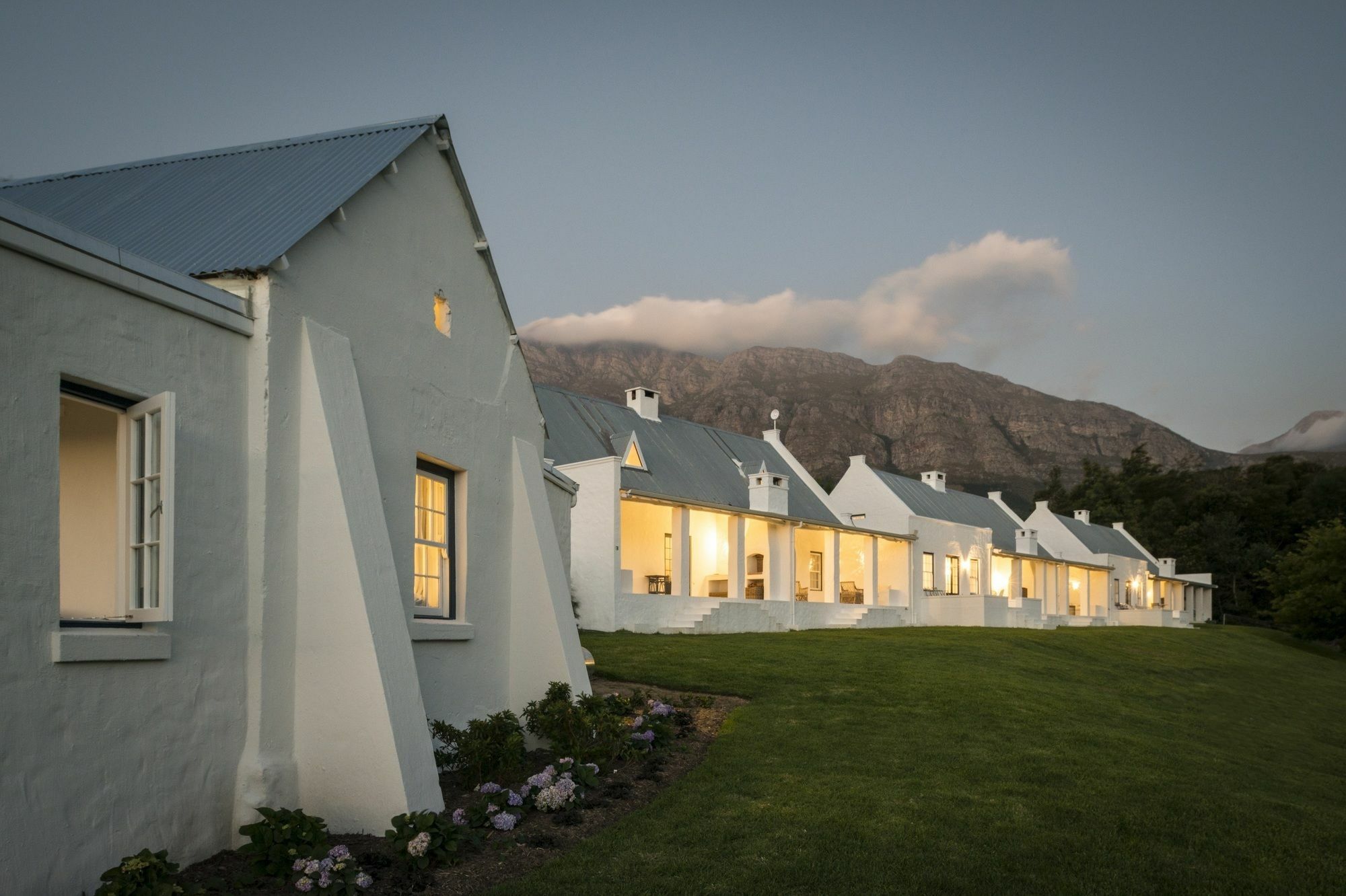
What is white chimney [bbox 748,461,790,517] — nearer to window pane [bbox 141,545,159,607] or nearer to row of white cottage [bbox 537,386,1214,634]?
row of white cottage [bbox 537,386,1214,634]

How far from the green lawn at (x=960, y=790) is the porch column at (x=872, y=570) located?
1381cm

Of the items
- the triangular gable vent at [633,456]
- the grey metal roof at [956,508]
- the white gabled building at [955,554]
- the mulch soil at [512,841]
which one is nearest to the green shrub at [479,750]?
the mulch soil at [512,841]

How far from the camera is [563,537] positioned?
14.6m

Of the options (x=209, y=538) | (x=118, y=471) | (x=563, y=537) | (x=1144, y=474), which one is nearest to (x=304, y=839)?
(x=209, y=538)

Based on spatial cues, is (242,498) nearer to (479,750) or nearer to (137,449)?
(137,449)

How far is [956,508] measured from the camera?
45.4 m

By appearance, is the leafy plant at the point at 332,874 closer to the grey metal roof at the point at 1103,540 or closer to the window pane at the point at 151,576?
the window pane at the point at 151,576

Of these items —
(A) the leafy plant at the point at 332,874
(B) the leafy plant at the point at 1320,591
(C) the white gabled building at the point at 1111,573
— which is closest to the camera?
(A) the leafy plant at the point at 332,874

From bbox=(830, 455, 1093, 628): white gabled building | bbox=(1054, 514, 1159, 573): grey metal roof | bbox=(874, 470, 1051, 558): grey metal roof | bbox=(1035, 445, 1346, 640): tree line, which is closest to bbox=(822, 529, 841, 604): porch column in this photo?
bbox=(830, 455, 1093, 628): white gabled building

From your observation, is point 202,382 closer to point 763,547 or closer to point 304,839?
point 304,839

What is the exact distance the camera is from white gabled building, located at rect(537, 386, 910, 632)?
77.4 feet

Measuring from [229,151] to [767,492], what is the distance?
21.4m

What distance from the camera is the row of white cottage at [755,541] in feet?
78.2

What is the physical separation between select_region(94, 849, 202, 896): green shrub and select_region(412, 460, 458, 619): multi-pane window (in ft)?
12.1
